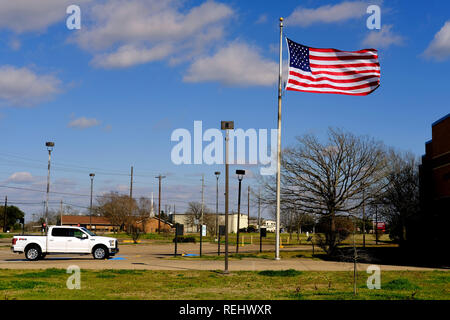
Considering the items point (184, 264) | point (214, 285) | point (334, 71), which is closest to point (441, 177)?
point (334, 71)

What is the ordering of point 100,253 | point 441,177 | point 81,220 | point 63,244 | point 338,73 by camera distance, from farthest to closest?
point 81,220, point 441,177, point 100,253, point 63,244, point 338,73

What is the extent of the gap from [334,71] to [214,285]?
534 inches

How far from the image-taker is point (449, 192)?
33.3 metres

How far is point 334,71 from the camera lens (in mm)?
24688

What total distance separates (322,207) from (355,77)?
12.4 m

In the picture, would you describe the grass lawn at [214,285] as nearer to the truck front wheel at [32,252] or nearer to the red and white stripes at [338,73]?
the truck front wheel at [32,252]

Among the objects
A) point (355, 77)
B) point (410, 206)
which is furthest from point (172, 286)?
point (410, 206)

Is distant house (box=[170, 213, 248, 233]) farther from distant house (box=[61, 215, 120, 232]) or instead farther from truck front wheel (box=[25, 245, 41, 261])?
truck front wheel (box=[25, 245, 41, 261])

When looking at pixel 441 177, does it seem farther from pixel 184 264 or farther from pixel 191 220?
pixel 191 220

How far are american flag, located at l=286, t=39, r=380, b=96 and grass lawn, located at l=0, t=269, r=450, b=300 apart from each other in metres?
9.34

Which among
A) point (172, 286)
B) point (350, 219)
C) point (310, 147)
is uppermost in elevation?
point (310, 147)

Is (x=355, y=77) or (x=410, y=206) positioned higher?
(x=355, y=77)
